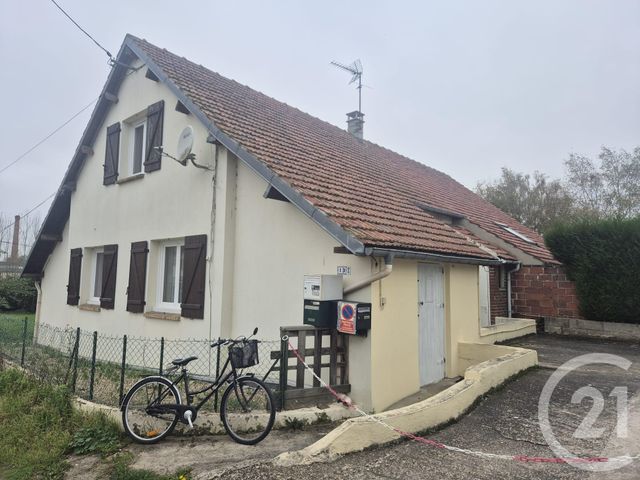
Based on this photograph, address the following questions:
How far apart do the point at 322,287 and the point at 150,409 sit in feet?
8.01

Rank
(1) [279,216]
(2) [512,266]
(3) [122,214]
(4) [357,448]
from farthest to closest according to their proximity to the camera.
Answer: (2) [512,266] < (3) [122,214] < (1) [279,216] < (4) [357,448]

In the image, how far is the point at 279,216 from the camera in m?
6.73

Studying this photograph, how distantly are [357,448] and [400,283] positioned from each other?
103 inches

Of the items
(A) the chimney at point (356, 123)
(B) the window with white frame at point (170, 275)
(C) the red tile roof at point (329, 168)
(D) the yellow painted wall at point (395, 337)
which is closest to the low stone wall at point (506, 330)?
(C) the red tile roof at point (329, 168)

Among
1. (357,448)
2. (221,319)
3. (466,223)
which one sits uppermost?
(466,223)

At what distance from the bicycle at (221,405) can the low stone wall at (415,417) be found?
2.70 feet

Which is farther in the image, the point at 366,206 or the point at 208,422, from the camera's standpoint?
the point at 366,206

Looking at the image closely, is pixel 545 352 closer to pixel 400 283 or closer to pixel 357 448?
pixel 400 283

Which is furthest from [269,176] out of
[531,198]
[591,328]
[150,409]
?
[531,198]

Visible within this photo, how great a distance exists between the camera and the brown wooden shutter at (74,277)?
37.1 ft

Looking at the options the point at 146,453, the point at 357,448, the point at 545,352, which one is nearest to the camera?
the point at 357,448

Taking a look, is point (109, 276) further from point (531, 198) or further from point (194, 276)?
point (531, 198)

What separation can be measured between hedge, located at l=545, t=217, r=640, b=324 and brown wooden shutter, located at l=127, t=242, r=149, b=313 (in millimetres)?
10885

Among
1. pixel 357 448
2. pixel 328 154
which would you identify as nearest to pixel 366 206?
pixel 328 154
